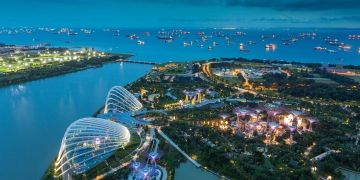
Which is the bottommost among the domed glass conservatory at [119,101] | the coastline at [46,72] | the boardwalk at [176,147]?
the boardwalk at [176,147]

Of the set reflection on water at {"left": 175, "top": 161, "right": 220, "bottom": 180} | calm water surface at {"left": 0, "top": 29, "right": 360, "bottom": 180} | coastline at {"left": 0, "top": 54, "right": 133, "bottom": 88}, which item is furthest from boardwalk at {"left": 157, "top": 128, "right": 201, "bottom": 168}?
coastline at {"left": 0, "top": 54, "right": 133, "bottom": 88}

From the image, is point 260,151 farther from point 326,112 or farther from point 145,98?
point 145,98

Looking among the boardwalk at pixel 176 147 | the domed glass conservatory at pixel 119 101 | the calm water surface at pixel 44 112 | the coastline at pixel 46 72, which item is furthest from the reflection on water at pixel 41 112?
the boardwalk at pixel 176 147

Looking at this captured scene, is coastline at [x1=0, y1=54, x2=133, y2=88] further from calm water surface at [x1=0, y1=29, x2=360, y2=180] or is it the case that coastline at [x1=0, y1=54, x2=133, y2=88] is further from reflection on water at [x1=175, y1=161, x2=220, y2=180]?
reflection on water at [x1=175, y1=161, x2=220, y2=180]

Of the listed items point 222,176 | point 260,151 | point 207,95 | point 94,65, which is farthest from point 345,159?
point 94,65

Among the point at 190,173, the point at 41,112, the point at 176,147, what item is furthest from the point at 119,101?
the point at 190,173

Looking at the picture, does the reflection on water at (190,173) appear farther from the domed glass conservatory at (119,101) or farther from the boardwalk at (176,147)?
the domed glass conservatory at (119,101)
